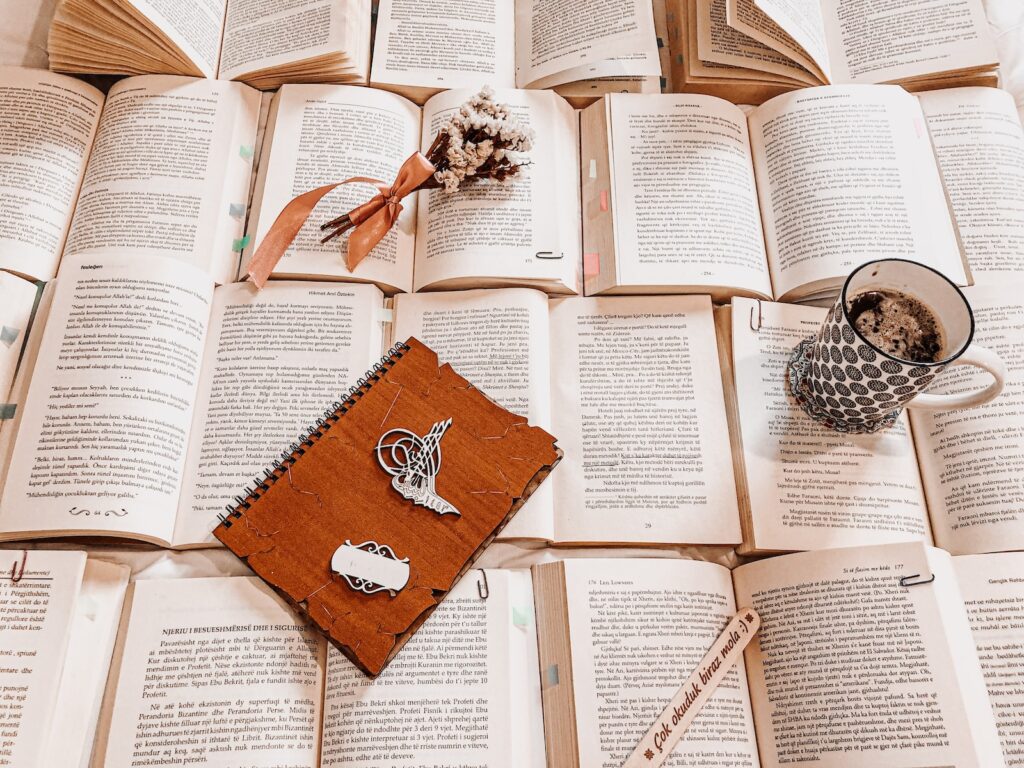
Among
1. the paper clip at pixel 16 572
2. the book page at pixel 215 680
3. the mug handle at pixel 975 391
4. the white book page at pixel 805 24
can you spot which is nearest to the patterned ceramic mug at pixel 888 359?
the mug handle at pixel 975 391

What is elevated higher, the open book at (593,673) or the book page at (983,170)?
the book page at (983,170)

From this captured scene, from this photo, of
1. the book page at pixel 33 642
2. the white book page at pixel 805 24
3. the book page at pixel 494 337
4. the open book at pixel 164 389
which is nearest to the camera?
the book page at pixel 33 642

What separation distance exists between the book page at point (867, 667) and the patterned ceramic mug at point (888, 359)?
0.17 meters

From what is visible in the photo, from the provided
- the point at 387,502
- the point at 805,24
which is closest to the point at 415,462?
the point at 387,502

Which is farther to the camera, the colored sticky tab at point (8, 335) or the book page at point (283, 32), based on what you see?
the book page at point (283, 32)

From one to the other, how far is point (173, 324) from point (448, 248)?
1.26 feet

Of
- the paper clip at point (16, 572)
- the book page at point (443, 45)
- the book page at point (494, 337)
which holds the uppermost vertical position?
the book page at point (443, 45)

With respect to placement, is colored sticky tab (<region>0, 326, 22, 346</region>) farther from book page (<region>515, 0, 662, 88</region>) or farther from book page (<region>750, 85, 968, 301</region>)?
Answer: book page (<region>750, 85, 968, 301</region>)

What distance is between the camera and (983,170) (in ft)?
3.31

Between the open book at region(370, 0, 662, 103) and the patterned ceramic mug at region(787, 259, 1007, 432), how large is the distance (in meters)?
0.52

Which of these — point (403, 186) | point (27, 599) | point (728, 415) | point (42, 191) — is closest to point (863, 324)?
point (728, 415)

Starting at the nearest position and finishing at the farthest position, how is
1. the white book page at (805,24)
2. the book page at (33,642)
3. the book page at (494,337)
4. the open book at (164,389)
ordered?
the book page at (33,642) → the open book at (164,389) → the book page at (494,337) → the white book page at (805,24)

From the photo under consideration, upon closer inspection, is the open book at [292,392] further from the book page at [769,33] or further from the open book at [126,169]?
the book page at [769,33]

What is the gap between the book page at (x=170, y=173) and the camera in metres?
0.93
